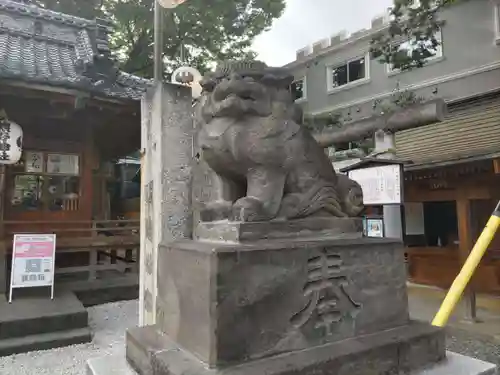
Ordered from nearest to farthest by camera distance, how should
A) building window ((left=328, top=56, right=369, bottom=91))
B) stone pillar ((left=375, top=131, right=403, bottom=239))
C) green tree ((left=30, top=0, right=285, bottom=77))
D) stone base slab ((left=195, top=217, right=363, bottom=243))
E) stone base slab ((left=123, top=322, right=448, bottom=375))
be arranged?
1. stone base slab ((left=123, top=322, right=448, bottom=375))
2. stone base slab ((left=195, top=217, right=363, bottom=243))
3. stone pillar ((left=375, top=131, right=403, bottom=239))
4. green tree ((left=30, top=0, right=285, bottom=77))
5. building window ((left=328, top=56, right=369, bottom=91))

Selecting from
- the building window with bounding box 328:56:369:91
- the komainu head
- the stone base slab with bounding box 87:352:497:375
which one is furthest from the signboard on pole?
the building window with bounding box 328:56:369:91

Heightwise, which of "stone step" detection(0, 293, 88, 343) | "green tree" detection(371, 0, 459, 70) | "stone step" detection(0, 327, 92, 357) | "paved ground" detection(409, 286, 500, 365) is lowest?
"paved ground" detection(409, 286, 500, 365)

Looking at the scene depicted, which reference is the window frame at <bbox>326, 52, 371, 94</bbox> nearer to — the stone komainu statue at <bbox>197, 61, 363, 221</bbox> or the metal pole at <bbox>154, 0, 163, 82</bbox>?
the metal pole at <bbox>154, 0, 163, 82</bbox>

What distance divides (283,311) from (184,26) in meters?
12.6

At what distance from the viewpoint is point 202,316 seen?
2.29 meters

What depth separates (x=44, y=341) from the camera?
5.07 m

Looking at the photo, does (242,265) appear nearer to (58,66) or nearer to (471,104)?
(58,66)

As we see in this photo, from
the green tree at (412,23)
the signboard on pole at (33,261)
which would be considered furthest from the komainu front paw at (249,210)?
the green tree at (412,23)

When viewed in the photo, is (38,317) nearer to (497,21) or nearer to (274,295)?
(274,295)

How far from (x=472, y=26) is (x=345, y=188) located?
11708 mm

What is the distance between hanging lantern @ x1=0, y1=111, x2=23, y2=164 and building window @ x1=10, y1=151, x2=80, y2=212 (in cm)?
127

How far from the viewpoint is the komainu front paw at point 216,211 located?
2.74 meters

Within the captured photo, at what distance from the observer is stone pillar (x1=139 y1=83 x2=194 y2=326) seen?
3883 mm

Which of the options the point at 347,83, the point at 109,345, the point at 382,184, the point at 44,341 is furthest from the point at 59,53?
the point at 347,83
